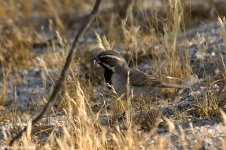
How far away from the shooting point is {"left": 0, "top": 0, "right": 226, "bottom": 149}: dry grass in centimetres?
537

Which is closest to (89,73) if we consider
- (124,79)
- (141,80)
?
(124,79)

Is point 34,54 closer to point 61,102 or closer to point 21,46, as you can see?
point 21,46

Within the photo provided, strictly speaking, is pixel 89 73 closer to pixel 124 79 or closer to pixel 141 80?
pixel 124 79

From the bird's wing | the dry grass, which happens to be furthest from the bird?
the dry grass

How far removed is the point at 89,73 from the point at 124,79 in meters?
1.10

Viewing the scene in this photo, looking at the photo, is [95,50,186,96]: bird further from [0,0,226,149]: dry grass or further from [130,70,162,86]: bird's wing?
[0,0,226,149]: dry grass

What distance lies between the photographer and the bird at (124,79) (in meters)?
7.20

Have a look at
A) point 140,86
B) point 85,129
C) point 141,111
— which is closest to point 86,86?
point 140,86

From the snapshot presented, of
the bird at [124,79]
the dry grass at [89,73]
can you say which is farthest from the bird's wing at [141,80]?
the dry grass at [89,73]

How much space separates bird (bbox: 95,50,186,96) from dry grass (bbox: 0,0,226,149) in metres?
0.17

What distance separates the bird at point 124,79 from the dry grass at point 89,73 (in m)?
0.17

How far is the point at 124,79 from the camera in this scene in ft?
23.9

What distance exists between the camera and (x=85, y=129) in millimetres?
5578

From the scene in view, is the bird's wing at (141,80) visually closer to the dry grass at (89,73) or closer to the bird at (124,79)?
the bird at (124,79)
